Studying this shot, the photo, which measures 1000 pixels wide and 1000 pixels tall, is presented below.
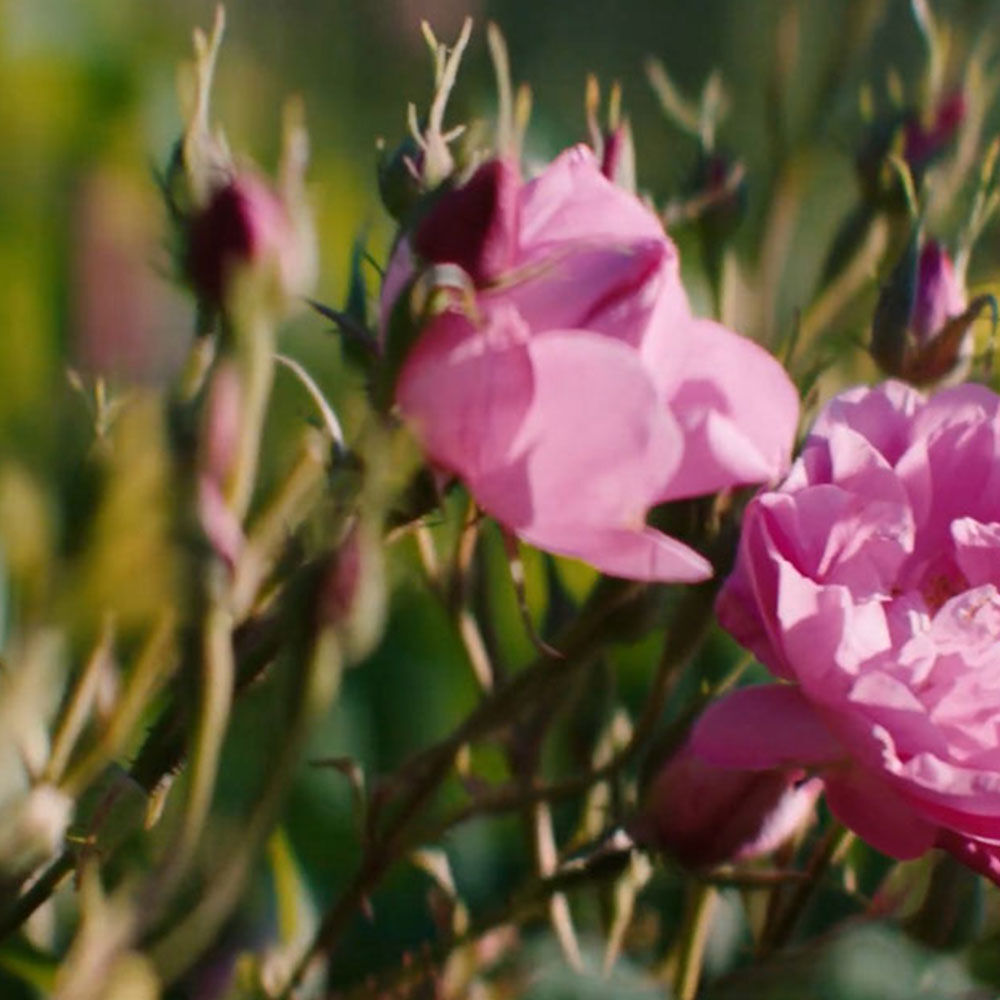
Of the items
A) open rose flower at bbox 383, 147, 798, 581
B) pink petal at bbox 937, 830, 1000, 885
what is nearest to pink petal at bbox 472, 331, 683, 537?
open rose flower at bbox 383, 147, 798, 581

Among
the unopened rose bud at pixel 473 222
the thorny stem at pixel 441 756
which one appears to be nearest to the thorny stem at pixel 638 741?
the thorny stem at pixel 441 756

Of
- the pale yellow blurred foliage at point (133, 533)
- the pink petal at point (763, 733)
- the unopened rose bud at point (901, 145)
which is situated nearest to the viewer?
the pale yellow blurred foliage at point (133, 533)

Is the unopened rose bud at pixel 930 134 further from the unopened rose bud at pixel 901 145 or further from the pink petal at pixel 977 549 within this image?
the pink petal at pixel 977 549

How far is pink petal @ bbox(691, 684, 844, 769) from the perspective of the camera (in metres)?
0.36

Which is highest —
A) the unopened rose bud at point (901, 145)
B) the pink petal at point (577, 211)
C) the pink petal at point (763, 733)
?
the pink petal at point (577, 211)

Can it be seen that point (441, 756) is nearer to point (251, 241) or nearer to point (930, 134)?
point (251, 241)

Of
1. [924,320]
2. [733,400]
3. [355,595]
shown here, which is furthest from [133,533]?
[924,320]

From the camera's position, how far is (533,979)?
0.37 meters

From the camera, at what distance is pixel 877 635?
39 cm

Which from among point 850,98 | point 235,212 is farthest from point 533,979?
point 850,98

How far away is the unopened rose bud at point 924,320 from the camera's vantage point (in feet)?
1.43

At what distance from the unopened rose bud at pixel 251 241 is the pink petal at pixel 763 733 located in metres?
0.13

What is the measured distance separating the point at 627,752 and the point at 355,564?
0.17m

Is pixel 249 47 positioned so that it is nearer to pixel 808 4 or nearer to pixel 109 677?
pixel 808 4
